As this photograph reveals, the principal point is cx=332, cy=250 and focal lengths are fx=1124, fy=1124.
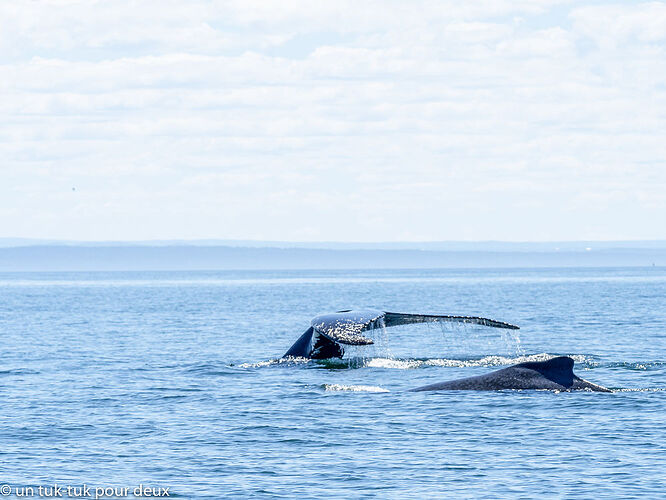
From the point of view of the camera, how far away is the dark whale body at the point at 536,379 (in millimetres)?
26000

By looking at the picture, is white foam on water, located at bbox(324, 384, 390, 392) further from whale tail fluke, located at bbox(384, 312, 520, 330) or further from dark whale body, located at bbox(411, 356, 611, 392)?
whale tail fluke, located at bbox(384, 312, 520, 330)

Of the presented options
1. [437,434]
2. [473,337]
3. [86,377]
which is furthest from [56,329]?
[437,434]

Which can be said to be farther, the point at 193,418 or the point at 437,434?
the point at 193,418

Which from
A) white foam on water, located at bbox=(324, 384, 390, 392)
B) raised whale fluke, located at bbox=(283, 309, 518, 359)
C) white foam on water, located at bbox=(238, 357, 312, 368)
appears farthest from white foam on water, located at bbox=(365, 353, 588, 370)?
white foam on water, located at bbox=(324, 384, 390, 392)

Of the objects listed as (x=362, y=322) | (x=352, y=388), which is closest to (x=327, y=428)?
(x=352, y=388)

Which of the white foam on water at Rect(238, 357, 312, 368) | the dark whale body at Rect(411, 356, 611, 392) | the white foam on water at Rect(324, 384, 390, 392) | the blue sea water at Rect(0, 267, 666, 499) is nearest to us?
the blue sea water at Rect(0, 267, 666, 499)

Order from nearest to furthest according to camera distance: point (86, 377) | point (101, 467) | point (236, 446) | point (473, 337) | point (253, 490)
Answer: point (253, 490) < point (101, 467) < point (236, 446) < point (86, 377) < point (473, 337)

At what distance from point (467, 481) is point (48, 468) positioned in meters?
7.12

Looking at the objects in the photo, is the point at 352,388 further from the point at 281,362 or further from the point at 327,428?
the point at 281,362

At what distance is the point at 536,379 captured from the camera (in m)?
26.2

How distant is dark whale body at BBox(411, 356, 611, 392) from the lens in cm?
2600

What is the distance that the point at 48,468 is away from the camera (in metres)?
19.2

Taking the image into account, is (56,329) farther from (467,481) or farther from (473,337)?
(467,481)

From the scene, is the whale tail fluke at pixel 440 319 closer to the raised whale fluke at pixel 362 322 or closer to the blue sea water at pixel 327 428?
the raised whale fluke at pixel 362 322
